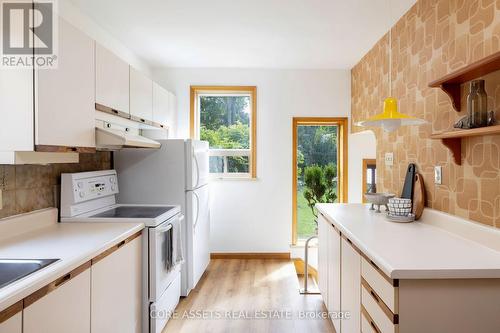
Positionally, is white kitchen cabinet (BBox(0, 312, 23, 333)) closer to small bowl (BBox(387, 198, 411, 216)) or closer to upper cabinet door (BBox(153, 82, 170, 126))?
small bowl (BBox(387, 198, 411, 216))

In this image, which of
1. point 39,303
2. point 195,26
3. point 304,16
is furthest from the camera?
point 195,26

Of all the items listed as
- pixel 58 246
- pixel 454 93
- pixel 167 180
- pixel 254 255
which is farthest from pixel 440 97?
pixel 254 255

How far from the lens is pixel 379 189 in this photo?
2982 mm

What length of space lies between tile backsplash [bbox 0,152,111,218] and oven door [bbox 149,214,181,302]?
0.75m

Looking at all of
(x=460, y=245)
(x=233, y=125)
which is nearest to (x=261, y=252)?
(x=233, y=125)

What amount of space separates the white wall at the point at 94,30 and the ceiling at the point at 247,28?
0.05 m

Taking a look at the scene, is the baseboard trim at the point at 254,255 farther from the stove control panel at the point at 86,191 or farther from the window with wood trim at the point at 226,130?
Answer: the stove control panel at the point at 86,191

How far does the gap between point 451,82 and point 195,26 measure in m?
2.05

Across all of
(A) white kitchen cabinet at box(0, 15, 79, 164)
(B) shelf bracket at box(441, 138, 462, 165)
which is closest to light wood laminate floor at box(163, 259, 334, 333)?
(B) shelf bracket at box(441, 138, 462, 165)

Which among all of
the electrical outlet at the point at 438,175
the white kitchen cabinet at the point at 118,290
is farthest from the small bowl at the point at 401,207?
the white kitchen cabinet at the point at 118,290

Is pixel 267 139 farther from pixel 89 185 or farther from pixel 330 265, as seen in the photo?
pixel 89 185

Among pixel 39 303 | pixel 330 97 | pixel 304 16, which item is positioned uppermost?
pixel 304 16

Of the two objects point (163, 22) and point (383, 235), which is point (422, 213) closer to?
point (383, 235)

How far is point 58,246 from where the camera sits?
158cm
